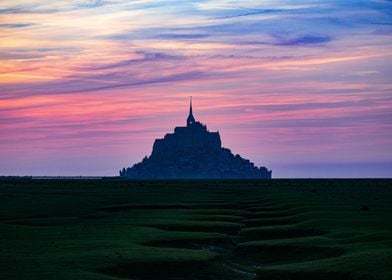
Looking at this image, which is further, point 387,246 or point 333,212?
point 333,212

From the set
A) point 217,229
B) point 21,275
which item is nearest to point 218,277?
point 21,275

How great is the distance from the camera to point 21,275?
2523cm

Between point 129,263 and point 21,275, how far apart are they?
6.03 m

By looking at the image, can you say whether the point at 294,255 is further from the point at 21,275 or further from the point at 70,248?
the point at 21,275

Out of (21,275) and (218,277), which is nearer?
(21,275)

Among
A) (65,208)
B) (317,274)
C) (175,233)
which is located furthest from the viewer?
(65,208)

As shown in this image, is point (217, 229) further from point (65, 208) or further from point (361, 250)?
point (65, 208)

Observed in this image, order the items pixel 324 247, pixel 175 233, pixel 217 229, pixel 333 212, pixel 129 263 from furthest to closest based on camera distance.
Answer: pixel 333 212
pixel 217 229
pixel 175 233
pixel 324 247
pixel 129 263

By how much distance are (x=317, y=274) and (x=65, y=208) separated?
4599 centimetres

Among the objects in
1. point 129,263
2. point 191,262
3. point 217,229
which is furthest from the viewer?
point 217,229

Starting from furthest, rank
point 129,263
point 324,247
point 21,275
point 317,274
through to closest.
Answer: point 324,247
point 129,263
point 317,274
point 21,275

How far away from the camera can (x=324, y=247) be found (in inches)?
1411

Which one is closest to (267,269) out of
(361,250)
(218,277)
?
(218,277)

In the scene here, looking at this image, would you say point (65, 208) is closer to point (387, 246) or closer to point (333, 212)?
point (333, 212)
